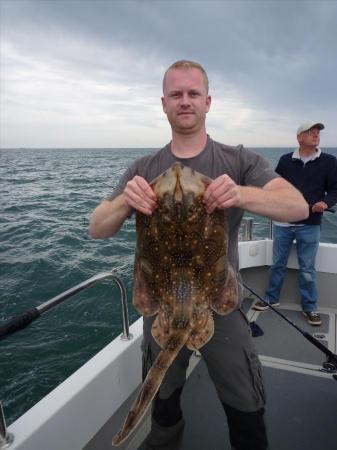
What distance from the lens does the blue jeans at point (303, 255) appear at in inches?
218

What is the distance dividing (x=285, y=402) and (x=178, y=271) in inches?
100.0

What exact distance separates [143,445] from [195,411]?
663mm

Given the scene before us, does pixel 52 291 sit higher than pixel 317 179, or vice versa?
pixel 317 179

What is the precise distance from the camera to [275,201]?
2260 millimetres

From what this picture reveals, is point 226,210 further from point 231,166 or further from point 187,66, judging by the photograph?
point 187,66

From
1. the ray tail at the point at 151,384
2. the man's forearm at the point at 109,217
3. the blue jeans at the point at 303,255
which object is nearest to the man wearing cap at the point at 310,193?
the blue jeans at the point at 303,255

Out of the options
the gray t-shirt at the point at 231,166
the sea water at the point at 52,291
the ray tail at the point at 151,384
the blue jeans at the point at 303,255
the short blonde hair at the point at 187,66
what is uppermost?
the short blonde hair at the point at 187,66

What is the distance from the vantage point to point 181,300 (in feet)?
7.11

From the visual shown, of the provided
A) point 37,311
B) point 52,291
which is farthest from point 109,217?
point 52,291

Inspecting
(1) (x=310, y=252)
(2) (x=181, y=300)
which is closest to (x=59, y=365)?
(1) (x=310, y=252)

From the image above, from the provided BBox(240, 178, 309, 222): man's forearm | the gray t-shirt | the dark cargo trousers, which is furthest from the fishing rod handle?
BBox(240, 178, 309, 222): man's forearm

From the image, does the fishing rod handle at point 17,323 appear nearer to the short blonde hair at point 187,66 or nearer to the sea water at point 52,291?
the short blonde hair at point 187,66

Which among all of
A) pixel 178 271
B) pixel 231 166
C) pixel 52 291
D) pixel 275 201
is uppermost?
pixel 231 166

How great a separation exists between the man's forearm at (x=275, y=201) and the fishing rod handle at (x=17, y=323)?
146cm
